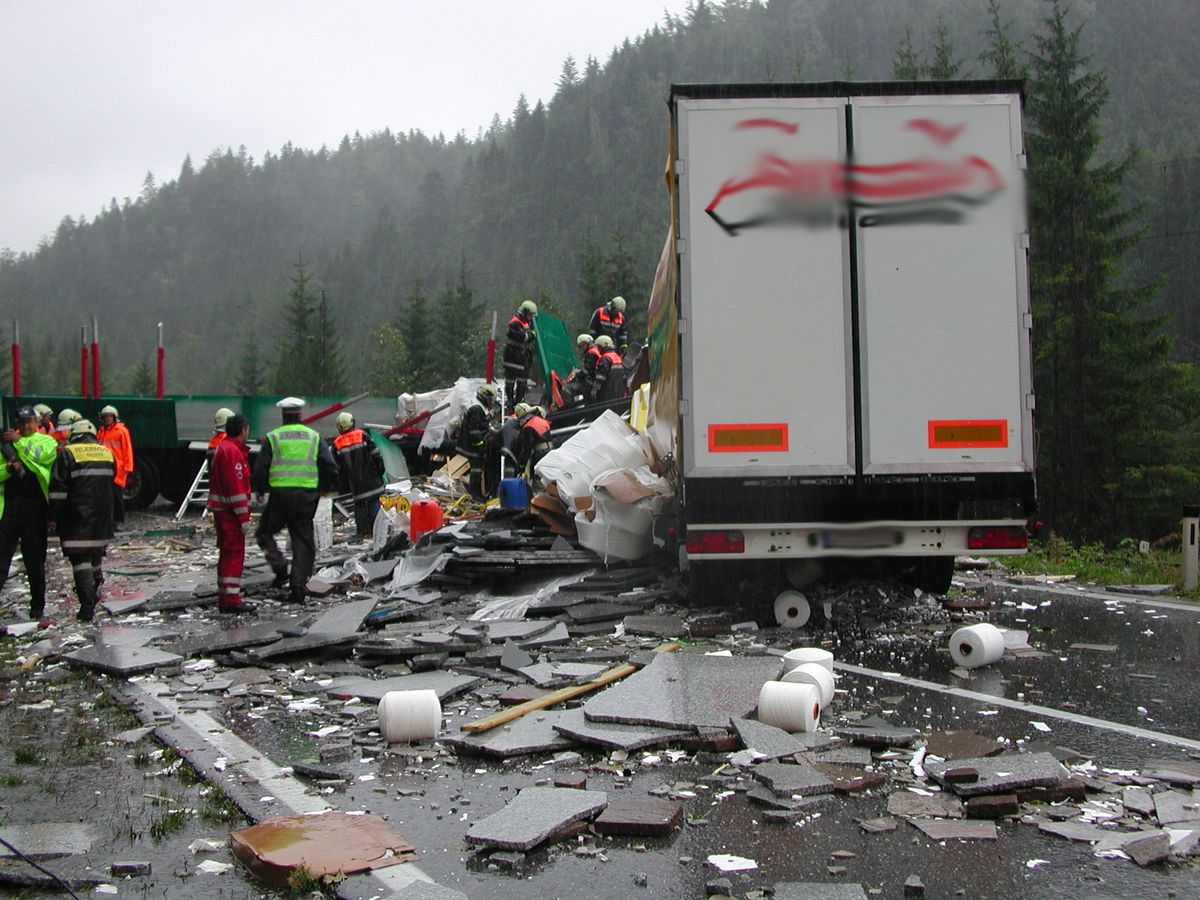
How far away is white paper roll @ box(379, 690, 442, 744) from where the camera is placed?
5.63 meters

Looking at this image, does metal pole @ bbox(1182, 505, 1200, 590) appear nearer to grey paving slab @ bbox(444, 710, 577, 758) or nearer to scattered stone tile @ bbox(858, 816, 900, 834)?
grey paving slab @ bbox(444, 710, 577, 758)

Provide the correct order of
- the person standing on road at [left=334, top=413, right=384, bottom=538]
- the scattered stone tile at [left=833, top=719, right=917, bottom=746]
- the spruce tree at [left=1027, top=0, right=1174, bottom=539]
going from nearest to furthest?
the scattered stone tile at [left=833, top=719, right=917, bottom=746]
the person standing on road at [left=334, top=413, right=384, bottom=538]
the spruce tree at [left=1027, top=0, right=1174, bottom=539]

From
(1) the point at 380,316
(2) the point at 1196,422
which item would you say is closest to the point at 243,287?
(1) the point at 380,316

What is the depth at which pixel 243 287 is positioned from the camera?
486 ft

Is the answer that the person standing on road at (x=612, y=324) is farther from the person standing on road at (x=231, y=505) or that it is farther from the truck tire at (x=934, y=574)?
the truck tire at (x=934, y=574)

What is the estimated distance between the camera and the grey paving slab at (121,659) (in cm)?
775

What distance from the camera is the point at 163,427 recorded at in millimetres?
23484

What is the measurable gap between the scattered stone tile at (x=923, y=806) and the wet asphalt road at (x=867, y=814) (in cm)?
6

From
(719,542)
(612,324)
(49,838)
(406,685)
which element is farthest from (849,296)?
(612,324)

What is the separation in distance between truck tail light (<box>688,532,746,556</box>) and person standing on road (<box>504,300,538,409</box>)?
11.4 meters

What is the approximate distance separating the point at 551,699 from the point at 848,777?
78.3 inches

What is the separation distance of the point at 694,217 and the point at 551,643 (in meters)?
3.25

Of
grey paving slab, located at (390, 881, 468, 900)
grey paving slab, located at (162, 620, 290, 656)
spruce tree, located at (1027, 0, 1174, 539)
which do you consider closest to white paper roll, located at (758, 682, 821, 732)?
grey paving slab, located at (390, 881, 468, 900)

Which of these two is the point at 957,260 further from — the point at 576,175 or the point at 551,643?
the point at 576,175
